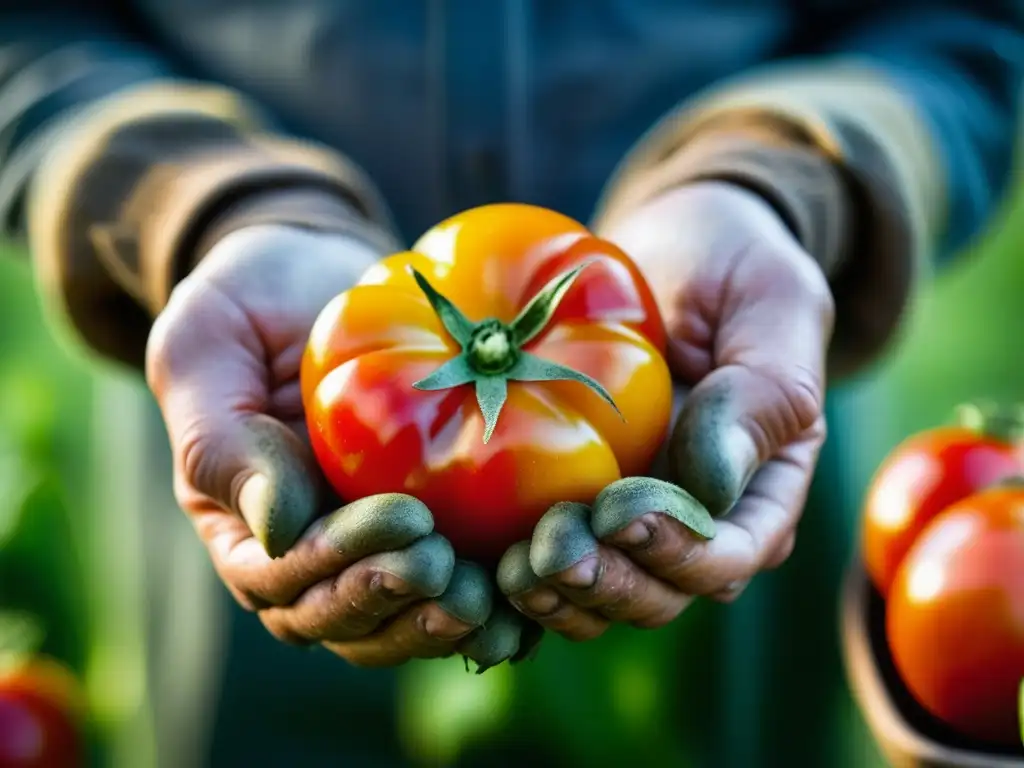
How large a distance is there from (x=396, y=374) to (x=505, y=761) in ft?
2.23

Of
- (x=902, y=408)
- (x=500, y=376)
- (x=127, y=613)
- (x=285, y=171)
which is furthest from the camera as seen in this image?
(x=902, y=408)

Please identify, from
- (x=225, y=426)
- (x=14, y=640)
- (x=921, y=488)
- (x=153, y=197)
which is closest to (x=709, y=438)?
(x=225, y=426)

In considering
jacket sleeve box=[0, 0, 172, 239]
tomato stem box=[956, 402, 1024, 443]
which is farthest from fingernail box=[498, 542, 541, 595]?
jacket sleeve box=[0, 0, 172, 239]

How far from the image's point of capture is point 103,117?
101 centimetres

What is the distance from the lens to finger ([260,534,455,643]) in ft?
1.87

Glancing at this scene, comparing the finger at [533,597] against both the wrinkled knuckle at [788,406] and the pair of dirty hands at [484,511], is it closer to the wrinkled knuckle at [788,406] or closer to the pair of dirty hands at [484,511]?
the pair of dirty hands at [484,511]

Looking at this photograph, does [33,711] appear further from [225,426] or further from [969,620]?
[969,620]

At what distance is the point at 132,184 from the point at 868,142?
0.62 metres

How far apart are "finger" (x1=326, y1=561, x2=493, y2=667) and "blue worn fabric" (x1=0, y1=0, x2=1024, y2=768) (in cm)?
54

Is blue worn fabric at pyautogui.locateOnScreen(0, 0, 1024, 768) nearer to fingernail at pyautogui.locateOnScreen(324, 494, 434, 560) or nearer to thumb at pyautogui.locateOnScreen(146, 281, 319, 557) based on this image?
thumb at pyautogui.locateOnScreen(146, 281, 319, 557)

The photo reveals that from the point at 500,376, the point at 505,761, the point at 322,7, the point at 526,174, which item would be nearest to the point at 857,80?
the point at 526,174

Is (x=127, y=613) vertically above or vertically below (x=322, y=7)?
below

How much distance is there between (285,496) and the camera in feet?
2.09

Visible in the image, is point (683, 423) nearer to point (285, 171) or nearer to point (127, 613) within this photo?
point (285, 171)
